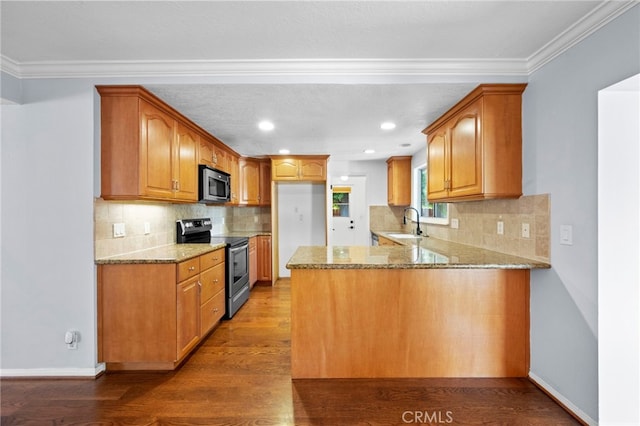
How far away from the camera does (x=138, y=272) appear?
227 cm

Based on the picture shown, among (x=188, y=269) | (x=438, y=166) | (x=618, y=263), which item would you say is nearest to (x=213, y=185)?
(x=188, y=269)

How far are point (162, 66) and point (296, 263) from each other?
1701 mm

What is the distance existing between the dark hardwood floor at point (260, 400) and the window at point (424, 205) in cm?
209

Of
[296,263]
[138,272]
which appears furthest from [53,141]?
[296,263]

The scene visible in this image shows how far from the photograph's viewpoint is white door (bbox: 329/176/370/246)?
5.92 meters

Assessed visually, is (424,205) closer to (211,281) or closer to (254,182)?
(254,182)

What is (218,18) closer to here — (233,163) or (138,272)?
(138,272)

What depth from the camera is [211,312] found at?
2.92m

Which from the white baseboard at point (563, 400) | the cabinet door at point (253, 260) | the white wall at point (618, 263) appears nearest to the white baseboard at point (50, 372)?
the cabinet door at point (253, 260)

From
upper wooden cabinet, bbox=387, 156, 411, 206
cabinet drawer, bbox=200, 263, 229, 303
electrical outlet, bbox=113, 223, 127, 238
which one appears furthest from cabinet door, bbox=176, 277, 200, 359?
upper wooden cabinet, bbox=387, 156, 411, 206

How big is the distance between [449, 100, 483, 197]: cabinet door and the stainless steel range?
2.40 meters

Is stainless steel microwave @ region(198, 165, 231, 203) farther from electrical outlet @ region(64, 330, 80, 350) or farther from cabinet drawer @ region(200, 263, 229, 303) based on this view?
electrical outlet @ region(64, 330, 80, 350)

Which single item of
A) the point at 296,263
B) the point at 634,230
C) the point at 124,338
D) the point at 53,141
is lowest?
the point at 124,338

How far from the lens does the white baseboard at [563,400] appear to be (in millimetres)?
1675
